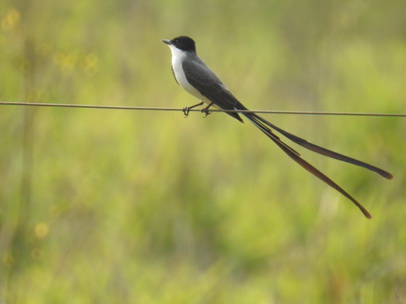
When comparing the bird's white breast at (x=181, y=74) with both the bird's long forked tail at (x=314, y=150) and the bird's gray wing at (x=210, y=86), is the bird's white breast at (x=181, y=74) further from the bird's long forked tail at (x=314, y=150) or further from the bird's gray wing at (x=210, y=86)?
the bird's long forked tail at (x=314, y=150)

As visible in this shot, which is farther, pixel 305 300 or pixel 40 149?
pixel 40 149

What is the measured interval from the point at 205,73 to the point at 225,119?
14.6 ft

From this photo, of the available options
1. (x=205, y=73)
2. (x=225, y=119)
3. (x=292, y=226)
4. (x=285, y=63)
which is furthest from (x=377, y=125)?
(x=285, y=63)

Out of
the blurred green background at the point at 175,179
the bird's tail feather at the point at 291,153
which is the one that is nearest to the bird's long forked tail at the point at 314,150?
the bird's tail feather at the point at 291,153

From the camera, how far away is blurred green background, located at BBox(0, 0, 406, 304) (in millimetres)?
6262

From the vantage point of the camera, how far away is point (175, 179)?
7762mm

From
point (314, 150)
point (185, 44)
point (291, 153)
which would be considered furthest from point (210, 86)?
point (314, 150)

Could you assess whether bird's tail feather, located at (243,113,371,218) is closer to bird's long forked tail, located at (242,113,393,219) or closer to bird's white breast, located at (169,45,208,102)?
bird's long forked tail, located at (242,113,393,219)

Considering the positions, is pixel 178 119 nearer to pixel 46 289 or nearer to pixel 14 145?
pixel 14 145

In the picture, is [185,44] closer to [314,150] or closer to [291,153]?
[291,153]

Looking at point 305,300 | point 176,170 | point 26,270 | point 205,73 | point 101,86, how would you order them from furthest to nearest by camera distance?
point 101,86, point 176,170, point 26,270, point 305,300, point 205,73

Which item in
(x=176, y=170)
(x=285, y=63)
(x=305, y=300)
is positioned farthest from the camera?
(x=285, y=63)

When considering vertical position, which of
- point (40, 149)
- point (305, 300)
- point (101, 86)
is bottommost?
point (305, 300)

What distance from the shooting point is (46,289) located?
6320 mm
